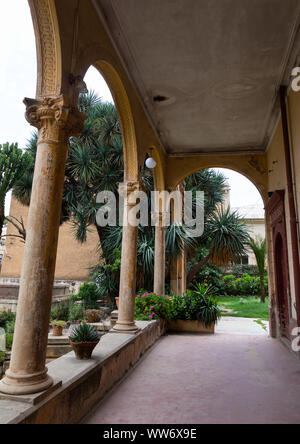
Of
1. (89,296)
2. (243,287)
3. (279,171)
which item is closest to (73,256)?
(89,296)

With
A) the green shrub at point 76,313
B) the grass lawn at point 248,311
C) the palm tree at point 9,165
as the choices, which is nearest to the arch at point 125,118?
the palm tree at point 9,165

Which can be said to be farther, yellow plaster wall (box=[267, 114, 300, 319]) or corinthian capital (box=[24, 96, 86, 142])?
yellow plaster wall (box=[267, 114, 300, 319])

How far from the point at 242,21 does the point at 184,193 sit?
827 centimetres

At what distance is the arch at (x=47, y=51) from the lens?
2.87m

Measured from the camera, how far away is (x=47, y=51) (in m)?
2.94

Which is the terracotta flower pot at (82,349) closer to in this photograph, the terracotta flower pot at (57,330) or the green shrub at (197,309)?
the terracotta flower pot at (57,330)

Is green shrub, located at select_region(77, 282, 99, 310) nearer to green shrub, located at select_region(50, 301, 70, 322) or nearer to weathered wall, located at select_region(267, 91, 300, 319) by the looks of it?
green shrub, located at select_region(50, 301, 70, 322)

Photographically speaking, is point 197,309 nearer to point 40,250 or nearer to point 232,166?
point 232,166

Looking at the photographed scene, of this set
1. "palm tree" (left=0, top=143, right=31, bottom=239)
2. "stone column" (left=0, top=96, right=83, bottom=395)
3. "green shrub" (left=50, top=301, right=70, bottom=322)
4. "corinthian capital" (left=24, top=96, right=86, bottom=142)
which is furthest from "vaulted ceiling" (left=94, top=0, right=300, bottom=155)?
"green shrub" (left=50, top=301, right=70, bottom=322)

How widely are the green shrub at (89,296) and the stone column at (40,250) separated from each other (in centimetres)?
793

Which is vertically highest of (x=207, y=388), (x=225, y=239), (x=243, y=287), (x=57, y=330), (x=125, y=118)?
(x=125, y=118)

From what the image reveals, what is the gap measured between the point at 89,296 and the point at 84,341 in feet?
23.5

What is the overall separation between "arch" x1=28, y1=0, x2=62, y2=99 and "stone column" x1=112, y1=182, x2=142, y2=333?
2.86 m

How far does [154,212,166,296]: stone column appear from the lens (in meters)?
7.84
